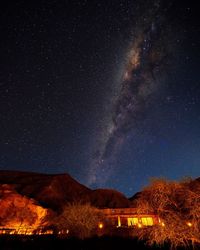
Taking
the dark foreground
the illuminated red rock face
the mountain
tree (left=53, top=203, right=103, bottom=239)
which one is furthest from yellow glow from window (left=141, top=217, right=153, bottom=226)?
the mountain

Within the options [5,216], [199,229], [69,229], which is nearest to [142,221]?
[69,229]

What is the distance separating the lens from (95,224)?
114 feet

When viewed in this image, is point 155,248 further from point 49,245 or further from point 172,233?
point 49,245

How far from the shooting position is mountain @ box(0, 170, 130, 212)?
69375 millimetres

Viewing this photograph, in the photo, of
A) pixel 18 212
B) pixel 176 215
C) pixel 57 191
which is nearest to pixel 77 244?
pixel 176 215

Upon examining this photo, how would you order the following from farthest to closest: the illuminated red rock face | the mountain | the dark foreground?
the mountain → the illuminated red rock face → the dark foreground

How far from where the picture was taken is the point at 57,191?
77.2 metres

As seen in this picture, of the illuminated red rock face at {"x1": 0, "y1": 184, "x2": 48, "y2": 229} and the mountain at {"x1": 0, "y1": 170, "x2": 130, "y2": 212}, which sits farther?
the mountain at {"x1": 0, "y1": 170, "x2": 130, "y2": 212}

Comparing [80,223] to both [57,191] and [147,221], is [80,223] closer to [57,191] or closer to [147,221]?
[147,221]

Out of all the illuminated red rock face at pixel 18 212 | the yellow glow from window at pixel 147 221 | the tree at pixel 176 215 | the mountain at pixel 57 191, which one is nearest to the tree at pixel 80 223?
the illuminated red rock face at pixel 18 212

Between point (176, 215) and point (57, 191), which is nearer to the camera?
point (176, 215)

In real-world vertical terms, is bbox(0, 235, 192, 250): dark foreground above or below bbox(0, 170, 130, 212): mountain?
below

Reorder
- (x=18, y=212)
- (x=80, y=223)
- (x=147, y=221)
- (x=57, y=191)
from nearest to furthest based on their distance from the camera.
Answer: (x=80, y=223) → (x=18, y=212) → (x=147, y=221) → (x=57, y=191)

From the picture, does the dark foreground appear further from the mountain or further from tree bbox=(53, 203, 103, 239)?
the mountain
